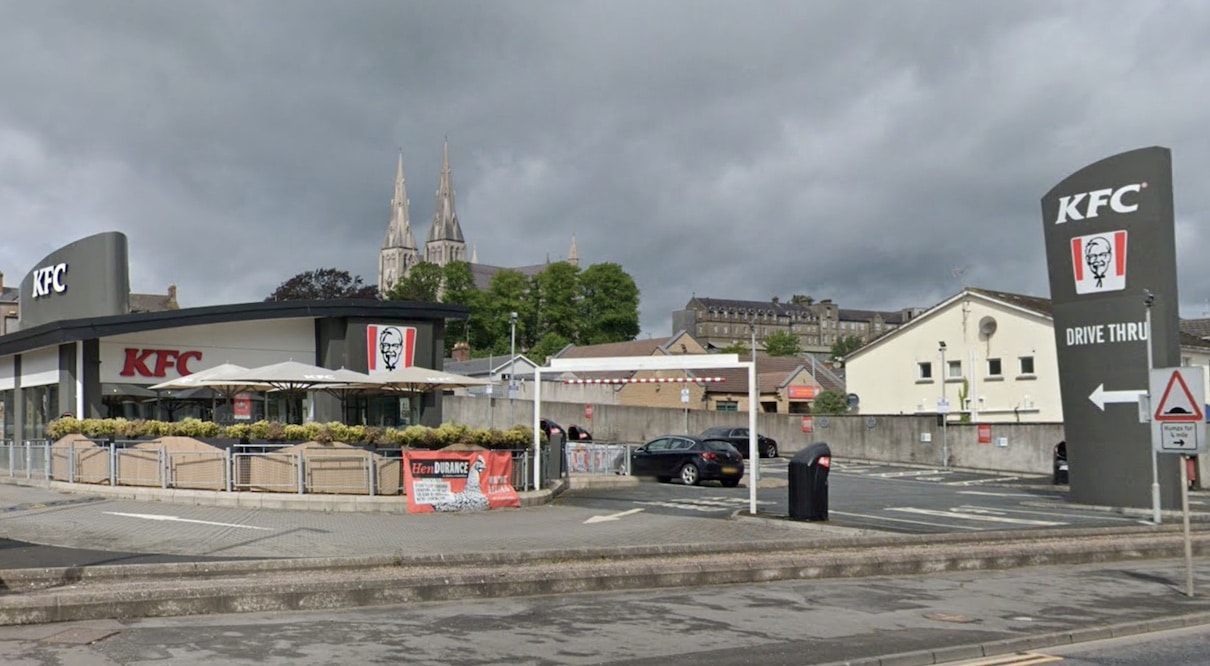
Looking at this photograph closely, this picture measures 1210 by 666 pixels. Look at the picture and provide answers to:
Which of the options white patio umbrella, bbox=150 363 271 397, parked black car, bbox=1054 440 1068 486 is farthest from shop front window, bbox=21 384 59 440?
parked black car, bbox=1054 440 1068 486

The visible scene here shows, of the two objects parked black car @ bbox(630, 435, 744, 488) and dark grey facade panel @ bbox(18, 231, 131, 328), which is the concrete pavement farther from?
dark grey facade panel @ bbox(18, 231, 131, 328)

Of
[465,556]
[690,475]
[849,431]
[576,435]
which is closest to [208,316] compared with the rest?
[690,475]

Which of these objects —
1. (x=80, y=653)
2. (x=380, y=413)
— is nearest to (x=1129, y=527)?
(x=80, y=653)

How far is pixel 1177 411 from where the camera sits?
14.1 m

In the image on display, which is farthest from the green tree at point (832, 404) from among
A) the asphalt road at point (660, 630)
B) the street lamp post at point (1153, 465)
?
the asphalt road at point (660, 630)

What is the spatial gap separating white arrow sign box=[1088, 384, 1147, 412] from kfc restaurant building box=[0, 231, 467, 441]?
19.1m

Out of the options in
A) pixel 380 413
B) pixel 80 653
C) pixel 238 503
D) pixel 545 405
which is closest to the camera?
pixel 80 653

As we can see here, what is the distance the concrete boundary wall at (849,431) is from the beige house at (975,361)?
13.8 feet

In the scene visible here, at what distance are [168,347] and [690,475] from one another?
15.5 metres

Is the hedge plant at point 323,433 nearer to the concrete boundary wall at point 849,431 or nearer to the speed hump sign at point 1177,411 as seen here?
the speed hump sign at point 1177,411

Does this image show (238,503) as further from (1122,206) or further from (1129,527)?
(1122,206)

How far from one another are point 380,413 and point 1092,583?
24.4 metres

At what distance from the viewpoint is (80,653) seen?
8539mm

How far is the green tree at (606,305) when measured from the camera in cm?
12206
